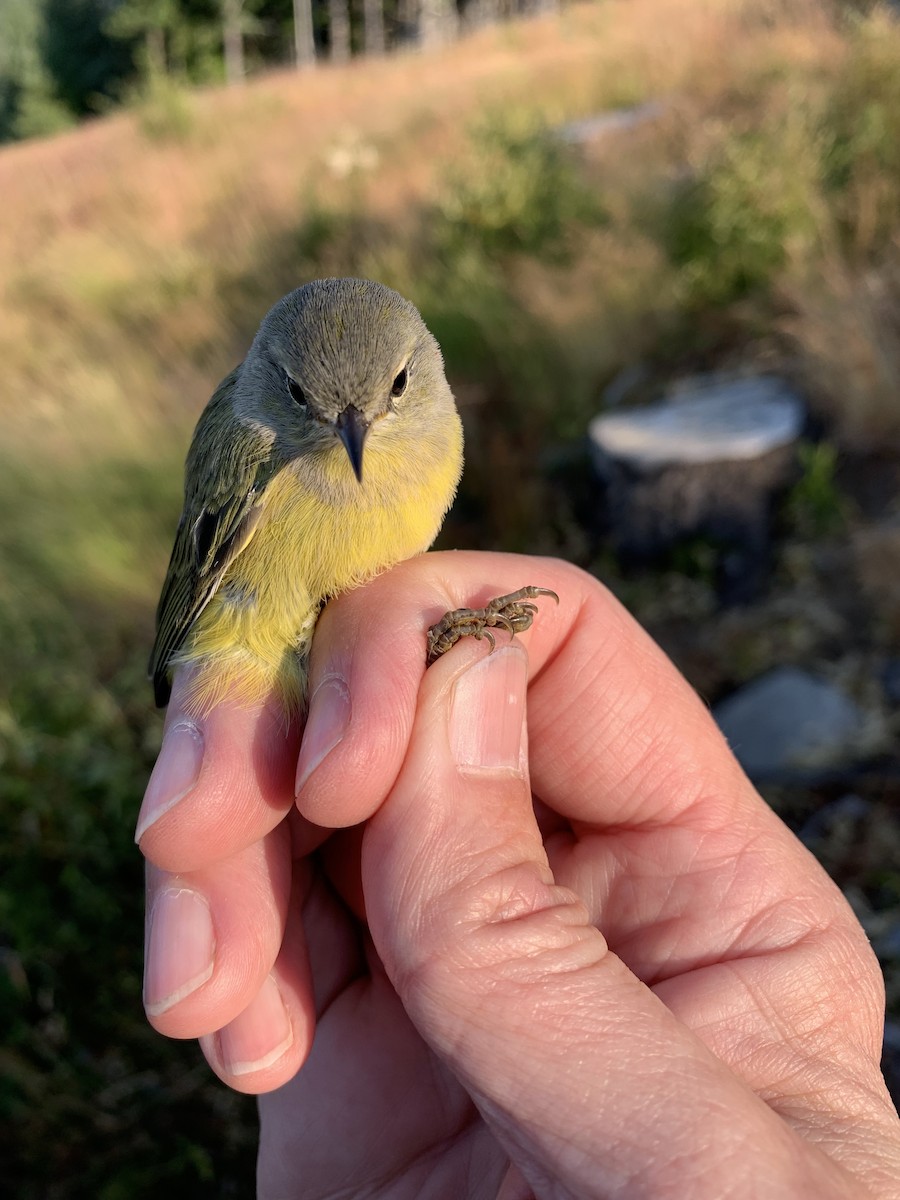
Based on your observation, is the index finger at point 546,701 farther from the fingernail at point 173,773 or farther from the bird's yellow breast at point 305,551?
the fingernail at point 173,773

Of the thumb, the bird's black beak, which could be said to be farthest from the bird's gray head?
the thumb

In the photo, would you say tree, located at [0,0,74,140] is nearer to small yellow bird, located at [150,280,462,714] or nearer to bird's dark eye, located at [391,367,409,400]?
small yellow bird, located at [150,280,462,714]

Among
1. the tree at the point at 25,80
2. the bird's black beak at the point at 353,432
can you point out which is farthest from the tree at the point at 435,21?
the bird's black beak at the point at 353,432

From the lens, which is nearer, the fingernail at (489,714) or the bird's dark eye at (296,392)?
the fingernail at (489,714)

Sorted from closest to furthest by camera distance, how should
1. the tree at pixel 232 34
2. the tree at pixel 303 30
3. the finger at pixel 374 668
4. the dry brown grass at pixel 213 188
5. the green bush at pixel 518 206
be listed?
the finger at pixel 374 668 → the dry brown grass at pixel 213 188 → the green bush at pixel 518 206 → the tree at pixel 232 34 → the tree at pixel 303 30

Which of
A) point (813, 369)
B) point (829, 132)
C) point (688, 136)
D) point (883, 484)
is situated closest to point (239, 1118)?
point (883, 484)

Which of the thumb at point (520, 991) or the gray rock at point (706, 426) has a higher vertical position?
the thumb at point (520, 991)

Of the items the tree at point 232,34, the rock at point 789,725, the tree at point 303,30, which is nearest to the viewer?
the rock at point 789,725

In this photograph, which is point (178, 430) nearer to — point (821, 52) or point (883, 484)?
point (883, 484)
